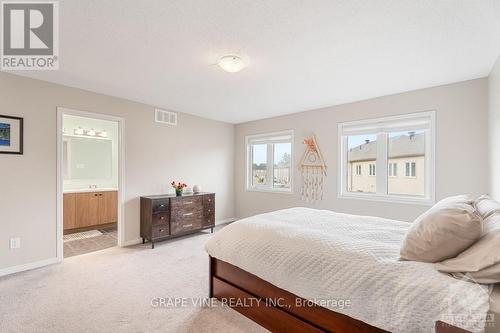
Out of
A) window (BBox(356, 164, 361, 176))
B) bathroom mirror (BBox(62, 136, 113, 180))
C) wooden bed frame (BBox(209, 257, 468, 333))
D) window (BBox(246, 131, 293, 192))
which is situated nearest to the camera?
wooden bed frame (BBox(209, 257, 468, 333))

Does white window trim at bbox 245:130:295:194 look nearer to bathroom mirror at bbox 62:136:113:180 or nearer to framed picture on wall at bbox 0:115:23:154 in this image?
bathroom mirror at bbox 62:136:113:180

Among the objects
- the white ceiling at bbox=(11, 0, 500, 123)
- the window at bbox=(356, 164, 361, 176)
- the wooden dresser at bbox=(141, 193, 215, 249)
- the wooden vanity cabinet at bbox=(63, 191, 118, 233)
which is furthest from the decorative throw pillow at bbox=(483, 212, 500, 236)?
the wooden vanity cabinet at bbox=(63, 191, 118, 233)

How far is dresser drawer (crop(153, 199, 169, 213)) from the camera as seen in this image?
389cm

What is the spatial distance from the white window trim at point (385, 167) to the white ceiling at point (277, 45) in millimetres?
445

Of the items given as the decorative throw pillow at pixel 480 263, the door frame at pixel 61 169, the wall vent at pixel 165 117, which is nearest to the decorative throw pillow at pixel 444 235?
the decorative throw pillow at pixel 480 263

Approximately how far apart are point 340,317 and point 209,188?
415 cm

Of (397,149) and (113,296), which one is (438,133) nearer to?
(397,149)

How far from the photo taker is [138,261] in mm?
3258

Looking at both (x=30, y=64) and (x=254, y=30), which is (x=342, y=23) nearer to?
(x=254, y=30)

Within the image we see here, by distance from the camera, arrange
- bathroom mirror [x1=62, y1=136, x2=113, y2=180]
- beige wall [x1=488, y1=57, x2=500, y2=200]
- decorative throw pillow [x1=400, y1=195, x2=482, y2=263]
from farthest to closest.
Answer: bathroom mirror [x1=62, y1=136, x2=113, y2=180], beige wall [x1=488, y1=57, x2=500, y2=200], decorative throw pillow [x1=400, y1=195, x2=482, y2=263]

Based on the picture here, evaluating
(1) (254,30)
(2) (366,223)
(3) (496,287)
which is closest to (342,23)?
(1) (254,30)

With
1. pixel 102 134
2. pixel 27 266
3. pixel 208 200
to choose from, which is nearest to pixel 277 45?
pixel 208 200

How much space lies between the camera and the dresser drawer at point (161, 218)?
153 inches

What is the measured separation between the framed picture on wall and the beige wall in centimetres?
533
